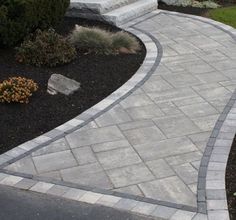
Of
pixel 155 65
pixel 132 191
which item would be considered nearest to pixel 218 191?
pixel 132 191

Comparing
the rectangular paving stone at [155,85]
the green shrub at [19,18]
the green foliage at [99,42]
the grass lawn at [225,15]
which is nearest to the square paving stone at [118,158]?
the rectangular paving stone at [155,85]

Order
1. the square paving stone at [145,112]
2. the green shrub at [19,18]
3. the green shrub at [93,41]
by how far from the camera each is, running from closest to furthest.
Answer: the square paving stone at [145,112] → the green shrub at [19,18] → the green shrub at [93,41]

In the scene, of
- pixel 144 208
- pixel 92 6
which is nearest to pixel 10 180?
pixel 144 208

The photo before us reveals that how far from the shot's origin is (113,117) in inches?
257

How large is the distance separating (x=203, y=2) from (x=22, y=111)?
7.40m

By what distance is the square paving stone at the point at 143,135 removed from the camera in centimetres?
595

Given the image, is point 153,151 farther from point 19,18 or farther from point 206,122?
point 19,18

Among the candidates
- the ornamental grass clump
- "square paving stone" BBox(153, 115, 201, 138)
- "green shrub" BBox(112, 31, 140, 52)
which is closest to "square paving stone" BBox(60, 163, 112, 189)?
"square paving stone" BBox(153, 115, 201, 138)

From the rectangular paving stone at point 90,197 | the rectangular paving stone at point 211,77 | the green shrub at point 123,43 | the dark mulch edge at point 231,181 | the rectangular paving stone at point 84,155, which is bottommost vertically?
the rectangular paving stone at point 84,155

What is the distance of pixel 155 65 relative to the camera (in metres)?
8.35

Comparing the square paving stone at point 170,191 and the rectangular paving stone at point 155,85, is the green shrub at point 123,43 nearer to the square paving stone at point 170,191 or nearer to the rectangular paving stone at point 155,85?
the rectangular paving stone at point 155,85

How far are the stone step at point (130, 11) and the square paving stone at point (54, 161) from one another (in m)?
5.46

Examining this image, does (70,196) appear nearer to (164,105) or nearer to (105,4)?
(164,105)

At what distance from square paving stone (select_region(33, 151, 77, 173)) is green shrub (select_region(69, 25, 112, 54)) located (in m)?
3.39
